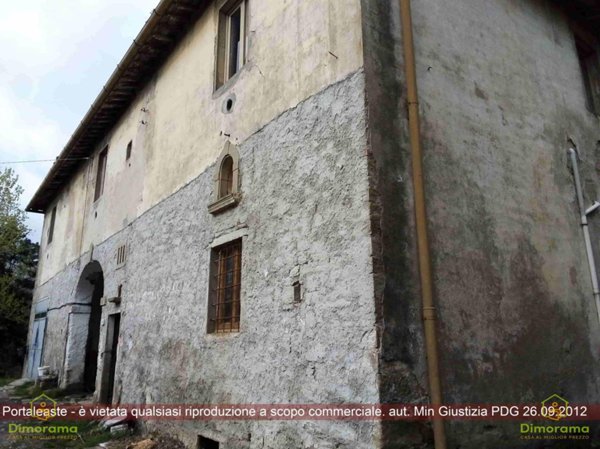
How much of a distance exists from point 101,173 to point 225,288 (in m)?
7.58

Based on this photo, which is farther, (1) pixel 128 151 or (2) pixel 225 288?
(1) pixel 128 151

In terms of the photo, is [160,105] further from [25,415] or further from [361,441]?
[361,441]

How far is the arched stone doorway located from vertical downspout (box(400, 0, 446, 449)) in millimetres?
9265

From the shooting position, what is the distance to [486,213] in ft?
16.4

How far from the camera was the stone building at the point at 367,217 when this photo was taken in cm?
413

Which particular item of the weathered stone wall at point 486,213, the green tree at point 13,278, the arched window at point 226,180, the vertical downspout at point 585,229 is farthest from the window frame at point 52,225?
the vertical downspout at point 585,229

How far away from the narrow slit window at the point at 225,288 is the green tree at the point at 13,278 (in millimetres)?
16531

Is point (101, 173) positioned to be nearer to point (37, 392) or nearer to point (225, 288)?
point (37, 392)

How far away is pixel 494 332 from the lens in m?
4.65

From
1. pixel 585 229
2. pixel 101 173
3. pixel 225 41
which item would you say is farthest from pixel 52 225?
pixel 585 229

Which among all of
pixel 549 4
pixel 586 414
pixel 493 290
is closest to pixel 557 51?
pixel 549 4

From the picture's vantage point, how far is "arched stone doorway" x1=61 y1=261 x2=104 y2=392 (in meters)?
11.9

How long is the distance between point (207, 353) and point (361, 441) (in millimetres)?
2772

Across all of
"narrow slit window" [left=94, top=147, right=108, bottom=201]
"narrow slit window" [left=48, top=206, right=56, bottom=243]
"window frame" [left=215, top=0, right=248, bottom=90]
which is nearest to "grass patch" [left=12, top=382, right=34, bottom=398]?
"narrow slit window" [left=48, top=206, right=56, bottom=243]
